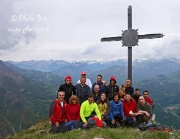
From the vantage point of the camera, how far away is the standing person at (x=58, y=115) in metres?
11.8

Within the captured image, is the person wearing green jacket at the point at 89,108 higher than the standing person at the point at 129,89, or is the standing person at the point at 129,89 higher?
the standing person at the point at 129,89

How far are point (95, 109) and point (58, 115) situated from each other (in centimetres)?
187

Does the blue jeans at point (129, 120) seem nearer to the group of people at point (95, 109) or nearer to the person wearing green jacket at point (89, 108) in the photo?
the group of people at point (95, 109)

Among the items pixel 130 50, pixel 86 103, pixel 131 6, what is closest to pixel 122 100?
pixel 86 103

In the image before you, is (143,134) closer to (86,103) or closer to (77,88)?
(86,103)

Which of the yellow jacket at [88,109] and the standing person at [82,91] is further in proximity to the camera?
the standing person at [82,91]

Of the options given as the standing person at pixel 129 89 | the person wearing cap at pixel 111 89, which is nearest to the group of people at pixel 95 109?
the person wearing cap at pixel 111 89

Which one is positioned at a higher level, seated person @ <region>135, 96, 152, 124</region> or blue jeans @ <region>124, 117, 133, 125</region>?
seated person @ <region>135, 96, 152, 124</region>

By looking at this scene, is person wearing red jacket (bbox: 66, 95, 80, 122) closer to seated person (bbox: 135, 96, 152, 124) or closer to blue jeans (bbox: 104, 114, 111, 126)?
blue jeans (bbox: 104, 114, 111, 126)

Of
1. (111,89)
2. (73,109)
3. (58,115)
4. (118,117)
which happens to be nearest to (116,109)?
(118,117)

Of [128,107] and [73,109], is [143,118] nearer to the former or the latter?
[128,107]

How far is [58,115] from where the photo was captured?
39.3ft

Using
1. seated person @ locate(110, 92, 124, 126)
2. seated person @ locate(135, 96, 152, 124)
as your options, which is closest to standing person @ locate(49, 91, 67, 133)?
seated person @ locate(110, 92, 124, 126)

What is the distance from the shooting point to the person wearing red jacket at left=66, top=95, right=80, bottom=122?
1229 cm
